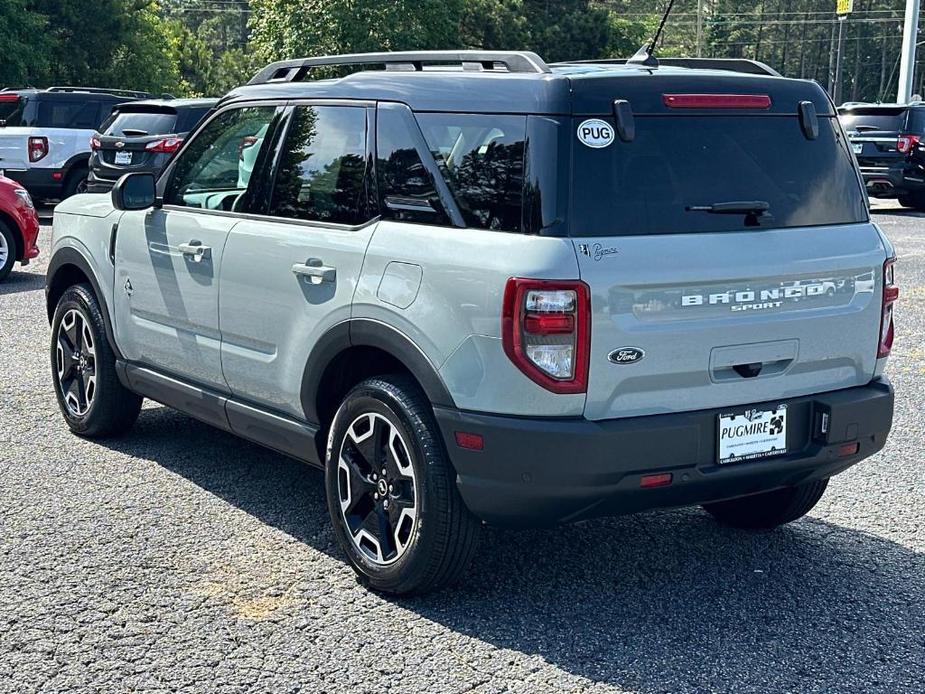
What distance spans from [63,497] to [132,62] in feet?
114

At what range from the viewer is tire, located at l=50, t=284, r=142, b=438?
20.8 ft

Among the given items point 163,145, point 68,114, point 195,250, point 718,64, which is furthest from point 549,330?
point 68,114

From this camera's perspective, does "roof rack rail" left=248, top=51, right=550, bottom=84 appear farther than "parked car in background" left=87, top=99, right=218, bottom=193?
No

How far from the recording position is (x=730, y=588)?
15.4 feet

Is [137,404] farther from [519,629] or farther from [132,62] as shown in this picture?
[132,62]

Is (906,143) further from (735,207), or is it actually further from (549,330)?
(549,330)

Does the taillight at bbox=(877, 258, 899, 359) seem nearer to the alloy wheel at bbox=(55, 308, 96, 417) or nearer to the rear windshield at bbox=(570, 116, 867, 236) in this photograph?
the rear windshield at bbox=(570, 116, 867, 236)

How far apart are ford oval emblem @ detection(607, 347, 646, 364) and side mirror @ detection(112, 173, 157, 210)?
110 inches

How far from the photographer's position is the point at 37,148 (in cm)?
1914

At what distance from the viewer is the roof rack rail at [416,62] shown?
441 centimetres

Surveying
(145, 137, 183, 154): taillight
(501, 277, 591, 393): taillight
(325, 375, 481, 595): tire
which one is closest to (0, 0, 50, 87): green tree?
(145, 137, 183, 154): taillight

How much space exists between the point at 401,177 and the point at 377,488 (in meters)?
1.13

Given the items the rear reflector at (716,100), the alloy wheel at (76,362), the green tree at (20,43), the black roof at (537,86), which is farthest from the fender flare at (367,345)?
the green tree at (20,43)

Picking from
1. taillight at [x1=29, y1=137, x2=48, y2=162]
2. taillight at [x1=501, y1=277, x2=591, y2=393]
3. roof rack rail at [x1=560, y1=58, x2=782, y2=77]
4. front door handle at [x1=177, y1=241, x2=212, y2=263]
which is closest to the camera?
taillight at [x1=501, y1=277, x2=591, y2=393]
